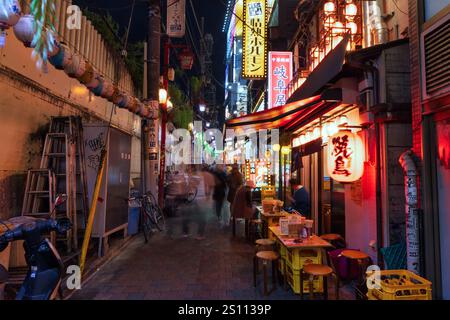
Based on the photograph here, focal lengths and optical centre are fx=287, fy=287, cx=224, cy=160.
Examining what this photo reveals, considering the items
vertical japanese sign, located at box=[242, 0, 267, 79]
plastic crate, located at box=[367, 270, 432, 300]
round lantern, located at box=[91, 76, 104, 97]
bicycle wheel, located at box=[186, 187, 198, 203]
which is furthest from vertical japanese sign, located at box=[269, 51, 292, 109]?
plastic crate, located at box=[367, 270, 432, 300]

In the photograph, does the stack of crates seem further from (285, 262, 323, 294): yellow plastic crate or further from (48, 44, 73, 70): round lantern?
(48, 44, 73, 70): round lantern

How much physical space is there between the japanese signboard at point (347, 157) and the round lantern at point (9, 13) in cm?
668

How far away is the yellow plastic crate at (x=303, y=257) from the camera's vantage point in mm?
6168

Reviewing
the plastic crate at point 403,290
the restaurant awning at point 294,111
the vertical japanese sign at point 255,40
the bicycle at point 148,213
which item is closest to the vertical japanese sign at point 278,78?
the vertical japanese sign at point 255,40

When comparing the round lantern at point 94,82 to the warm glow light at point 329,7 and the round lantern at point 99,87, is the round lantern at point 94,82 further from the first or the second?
the warm glow light at point 329,7

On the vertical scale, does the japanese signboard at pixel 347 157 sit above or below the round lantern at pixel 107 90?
below

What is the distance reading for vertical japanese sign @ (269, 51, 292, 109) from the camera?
15.5 metres

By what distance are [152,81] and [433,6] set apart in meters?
9.60

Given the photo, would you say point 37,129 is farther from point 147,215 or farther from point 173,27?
point 173,27

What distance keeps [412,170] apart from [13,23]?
7130 mm

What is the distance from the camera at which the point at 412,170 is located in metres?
5.32

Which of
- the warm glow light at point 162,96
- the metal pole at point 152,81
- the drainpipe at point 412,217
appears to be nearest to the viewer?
the drainpipe at point 412,217

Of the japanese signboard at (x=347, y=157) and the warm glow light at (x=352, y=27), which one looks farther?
the warm glow light at (x=352, y=27)

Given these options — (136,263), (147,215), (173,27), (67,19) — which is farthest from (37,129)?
(173,27)
